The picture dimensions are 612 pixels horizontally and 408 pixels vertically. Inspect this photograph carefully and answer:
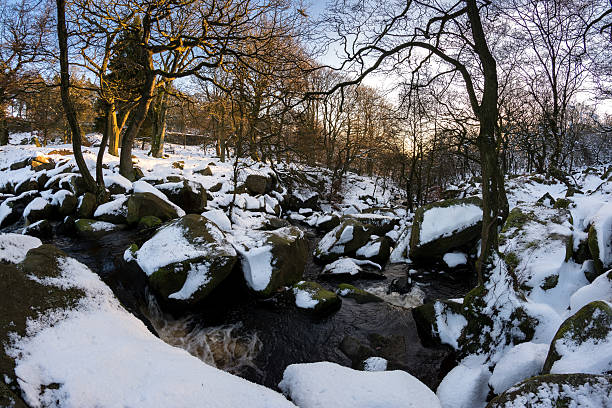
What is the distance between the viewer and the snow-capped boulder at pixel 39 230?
8.09 meters

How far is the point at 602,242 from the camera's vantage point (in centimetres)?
377

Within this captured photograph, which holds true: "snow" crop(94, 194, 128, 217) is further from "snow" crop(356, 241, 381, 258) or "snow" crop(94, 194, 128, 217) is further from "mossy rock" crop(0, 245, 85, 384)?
"snow" crop(356, 241, 381, 258)

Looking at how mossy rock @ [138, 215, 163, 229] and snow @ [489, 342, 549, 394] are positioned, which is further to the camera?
mossy rock @ [138, 215, 163, 229]

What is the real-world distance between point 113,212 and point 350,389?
9.24 metres

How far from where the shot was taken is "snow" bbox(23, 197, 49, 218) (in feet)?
29.4

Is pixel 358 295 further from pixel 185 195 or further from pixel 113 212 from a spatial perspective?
pixel 113 212

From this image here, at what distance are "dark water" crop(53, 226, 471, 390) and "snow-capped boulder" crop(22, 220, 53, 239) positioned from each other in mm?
2330

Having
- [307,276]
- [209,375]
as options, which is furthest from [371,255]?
[209,375]

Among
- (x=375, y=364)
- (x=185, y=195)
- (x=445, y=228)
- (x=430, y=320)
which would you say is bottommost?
(x=375, y=364)

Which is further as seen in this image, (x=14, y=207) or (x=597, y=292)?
(x=14, y=207)

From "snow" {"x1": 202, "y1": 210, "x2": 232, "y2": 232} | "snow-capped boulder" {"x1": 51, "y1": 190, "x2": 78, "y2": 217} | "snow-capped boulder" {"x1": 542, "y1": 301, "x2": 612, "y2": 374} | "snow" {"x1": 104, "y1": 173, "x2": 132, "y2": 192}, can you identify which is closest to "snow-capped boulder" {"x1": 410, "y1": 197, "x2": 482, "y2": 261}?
"snow" {"x1": 202, "y1": 210, "x2": 232, "y2": 232}

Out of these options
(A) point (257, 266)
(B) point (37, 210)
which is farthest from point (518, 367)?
(B) point (37, 210)

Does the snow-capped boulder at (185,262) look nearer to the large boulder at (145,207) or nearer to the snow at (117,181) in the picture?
the large boulder at (145,207)

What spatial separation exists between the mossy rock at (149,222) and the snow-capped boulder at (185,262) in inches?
120
